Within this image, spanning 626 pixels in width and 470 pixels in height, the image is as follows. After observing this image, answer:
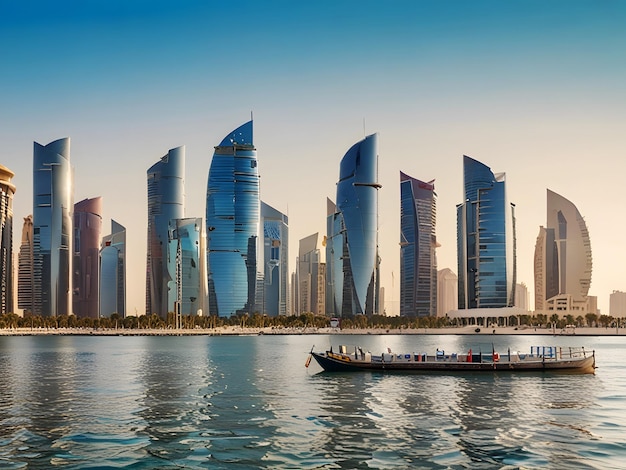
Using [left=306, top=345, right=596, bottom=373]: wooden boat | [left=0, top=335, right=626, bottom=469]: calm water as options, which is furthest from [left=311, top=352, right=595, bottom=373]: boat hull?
[left=0, top=335, right=626, bottom=469]: calm water

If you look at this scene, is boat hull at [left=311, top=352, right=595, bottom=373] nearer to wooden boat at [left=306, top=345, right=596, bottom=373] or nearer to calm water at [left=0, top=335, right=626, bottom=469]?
wooden boat at [left=306, top=345, right=596, bottom=373]

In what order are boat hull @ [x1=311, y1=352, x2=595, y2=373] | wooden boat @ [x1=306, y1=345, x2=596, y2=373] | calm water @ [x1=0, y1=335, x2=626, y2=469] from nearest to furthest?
calm water @ [x1=0, y1=335, x2=626, y2=469], boat hull @ [x1=311, y1=352, x2=595, y2=373], wooden boat @ [x1=306, y1=345, x2=596, y2=373]

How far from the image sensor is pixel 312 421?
6894 cm

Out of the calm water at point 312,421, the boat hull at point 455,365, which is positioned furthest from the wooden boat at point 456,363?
the calm water at point 312,421

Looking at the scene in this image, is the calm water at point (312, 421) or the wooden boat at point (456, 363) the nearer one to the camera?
the calm water at point (312, 421)

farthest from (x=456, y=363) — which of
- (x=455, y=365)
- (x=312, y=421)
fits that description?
(x=312, y=421)

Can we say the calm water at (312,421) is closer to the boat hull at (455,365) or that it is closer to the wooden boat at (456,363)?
the boat hull at (455,365)

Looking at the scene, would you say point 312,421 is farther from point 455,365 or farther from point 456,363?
point 456,363

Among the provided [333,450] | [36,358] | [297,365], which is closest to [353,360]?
[297,365]

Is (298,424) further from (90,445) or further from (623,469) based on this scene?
(623,469)

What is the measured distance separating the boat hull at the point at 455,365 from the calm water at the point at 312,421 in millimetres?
2649

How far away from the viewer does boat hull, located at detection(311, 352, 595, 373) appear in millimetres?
117812

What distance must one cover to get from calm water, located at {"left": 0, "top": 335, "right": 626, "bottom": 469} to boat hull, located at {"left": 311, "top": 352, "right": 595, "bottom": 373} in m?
2.65

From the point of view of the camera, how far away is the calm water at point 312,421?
53.6m
